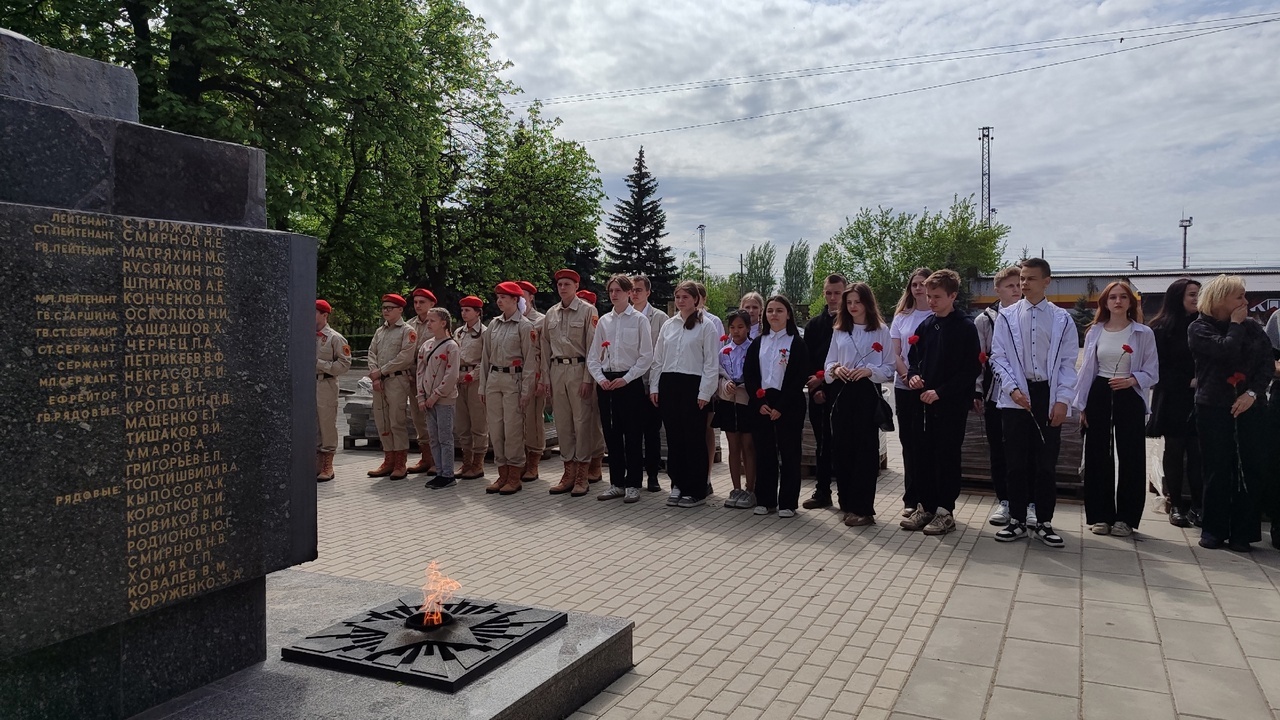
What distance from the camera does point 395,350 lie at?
384 inches

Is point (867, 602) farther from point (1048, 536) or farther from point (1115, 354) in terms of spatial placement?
point (1115, 354)

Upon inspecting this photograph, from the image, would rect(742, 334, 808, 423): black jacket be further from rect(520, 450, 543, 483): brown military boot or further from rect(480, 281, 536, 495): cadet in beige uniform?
rect(520, 450, 543, 483): brown military boot

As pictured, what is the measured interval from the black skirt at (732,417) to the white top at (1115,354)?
2.82m

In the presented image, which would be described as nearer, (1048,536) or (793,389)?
(1048,536)

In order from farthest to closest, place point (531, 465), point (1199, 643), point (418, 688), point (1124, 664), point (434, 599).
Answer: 1. point (531, 465)
2. point (1199, 643)
3. point (1124, 664)
4. point (434, 599)
5. point (418, 688)

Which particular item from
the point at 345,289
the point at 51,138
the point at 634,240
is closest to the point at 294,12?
the point at 345,289

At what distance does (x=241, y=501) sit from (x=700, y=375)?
4993mm

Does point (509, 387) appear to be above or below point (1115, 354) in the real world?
below

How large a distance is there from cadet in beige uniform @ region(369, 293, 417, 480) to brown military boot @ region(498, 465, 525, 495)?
1.53m

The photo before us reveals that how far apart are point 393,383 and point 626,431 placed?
3054mm

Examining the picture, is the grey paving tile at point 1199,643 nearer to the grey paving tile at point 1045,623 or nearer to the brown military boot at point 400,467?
the grey paving tile at point 1045,623

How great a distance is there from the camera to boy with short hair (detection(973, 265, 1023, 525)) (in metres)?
6.74

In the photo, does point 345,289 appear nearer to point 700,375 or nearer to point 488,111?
point 488,111

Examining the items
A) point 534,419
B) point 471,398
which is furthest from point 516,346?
point 471,398
